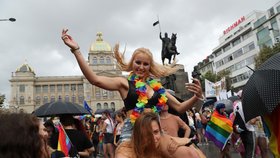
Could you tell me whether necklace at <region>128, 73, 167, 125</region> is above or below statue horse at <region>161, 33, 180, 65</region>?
below

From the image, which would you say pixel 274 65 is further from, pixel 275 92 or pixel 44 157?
pixel 44 157

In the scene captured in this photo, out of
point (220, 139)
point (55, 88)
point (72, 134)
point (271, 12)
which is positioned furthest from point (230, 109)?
point (55, 88)

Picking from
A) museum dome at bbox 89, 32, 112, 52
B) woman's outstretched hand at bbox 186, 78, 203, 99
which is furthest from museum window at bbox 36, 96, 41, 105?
→ woman's outstretched hand at bbox 186, 78, 203, 99

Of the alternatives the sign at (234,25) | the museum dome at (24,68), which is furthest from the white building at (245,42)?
the museum dome at (24,68)

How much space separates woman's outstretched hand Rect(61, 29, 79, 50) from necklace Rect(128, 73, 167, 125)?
616 mm

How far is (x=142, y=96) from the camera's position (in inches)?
101

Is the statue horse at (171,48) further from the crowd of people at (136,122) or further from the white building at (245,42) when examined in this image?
the white building at (245,42)

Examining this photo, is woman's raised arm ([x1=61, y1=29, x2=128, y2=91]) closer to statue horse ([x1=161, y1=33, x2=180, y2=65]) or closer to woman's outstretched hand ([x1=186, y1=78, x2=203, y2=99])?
woman's outstretched hand ([x1=186, y1=78, x2=203, y2=99])

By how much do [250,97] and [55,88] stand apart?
9412cm

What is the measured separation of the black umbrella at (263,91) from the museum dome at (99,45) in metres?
92.0

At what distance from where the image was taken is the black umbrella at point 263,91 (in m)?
2.19

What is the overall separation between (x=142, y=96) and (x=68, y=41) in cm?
85

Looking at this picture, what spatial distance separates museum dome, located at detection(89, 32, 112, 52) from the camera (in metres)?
93.2

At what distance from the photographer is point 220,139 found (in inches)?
252
